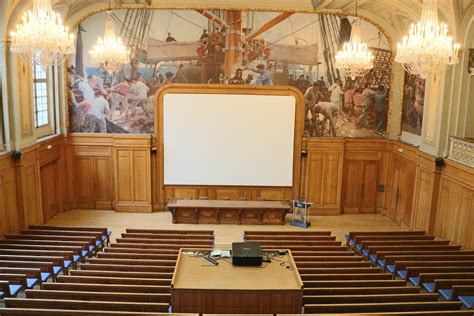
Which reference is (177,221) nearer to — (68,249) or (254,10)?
(68,249)

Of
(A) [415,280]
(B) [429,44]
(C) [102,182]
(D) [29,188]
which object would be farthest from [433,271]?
(C) [102,182]

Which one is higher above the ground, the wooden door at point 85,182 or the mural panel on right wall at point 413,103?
the mural panel on right wall at point 413,103

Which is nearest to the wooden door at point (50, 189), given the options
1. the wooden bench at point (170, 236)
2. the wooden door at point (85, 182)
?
the wooden door at point (85, 182)

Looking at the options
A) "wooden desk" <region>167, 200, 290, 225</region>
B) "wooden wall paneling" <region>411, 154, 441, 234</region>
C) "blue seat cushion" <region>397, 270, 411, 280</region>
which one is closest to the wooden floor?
"wooden desk" <region>167, 200, 290, 225</region>

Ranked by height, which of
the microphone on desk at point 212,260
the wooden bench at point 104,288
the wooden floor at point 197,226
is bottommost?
the wooden floor at point 197,226

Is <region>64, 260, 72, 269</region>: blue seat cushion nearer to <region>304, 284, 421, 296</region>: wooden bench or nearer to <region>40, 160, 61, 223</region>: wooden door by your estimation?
<region>304, 284, 421, 296</region>: wooden bench

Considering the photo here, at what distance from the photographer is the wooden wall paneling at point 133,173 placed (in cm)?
1722

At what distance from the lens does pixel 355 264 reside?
10.5 m

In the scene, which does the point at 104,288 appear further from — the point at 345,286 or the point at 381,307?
the point at 381,307

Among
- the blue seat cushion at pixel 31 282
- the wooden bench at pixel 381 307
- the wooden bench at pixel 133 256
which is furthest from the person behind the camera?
the wooden bench at pixel 133 256

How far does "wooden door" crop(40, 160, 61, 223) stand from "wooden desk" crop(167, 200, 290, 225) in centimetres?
412

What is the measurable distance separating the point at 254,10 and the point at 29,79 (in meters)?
7.85

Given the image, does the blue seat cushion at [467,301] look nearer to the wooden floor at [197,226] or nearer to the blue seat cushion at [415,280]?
the blue seat cushion at [415,280]

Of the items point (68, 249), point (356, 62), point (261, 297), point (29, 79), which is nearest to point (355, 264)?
point (261, 297)
